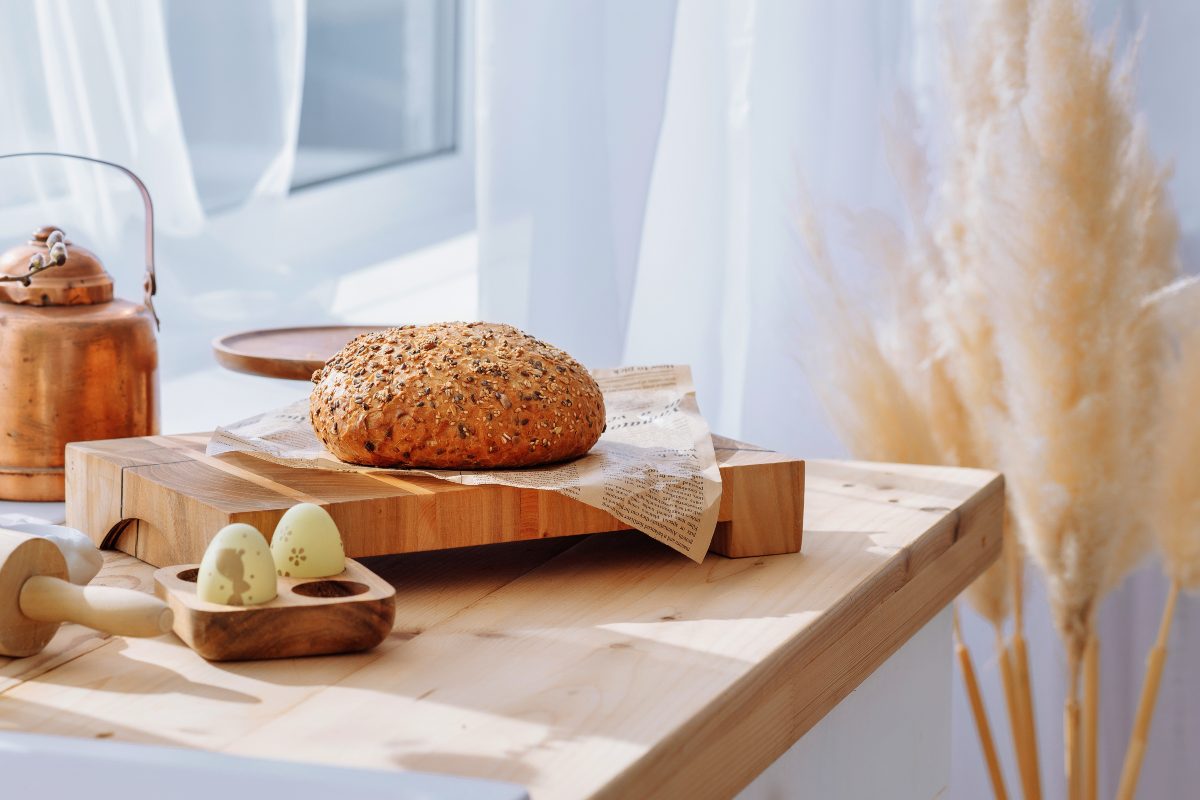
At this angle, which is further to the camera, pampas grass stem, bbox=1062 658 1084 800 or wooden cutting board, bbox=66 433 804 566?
pampas grass stem, bbox=1062 658 1084 800

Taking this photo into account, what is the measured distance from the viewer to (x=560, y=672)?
2.06 ft

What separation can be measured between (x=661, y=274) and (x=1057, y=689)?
661 millimetres

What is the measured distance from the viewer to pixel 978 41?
4.17 feet

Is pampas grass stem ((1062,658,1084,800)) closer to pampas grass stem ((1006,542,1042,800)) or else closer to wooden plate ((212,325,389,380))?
pampas grass stem ((1006,542,1042,800))

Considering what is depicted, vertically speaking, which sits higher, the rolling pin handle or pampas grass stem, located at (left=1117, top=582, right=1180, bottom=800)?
the rolling pin handle

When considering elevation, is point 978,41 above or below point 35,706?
above

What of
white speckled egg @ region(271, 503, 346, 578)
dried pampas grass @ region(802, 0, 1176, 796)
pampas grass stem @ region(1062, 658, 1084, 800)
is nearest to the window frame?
dried pampas grass @ region(802, 0, 1176, 796)

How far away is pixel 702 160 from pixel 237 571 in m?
0.92

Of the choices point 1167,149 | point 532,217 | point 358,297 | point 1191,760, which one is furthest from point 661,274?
point 1191,760

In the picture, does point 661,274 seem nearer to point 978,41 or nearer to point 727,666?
point 978,41

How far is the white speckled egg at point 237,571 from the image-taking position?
617mm

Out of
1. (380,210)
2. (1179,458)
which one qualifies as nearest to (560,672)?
(1179,458)

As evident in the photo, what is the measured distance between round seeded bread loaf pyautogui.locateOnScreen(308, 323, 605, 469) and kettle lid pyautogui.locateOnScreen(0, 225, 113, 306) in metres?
0.26

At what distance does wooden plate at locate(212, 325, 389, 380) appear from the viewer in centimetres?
102
